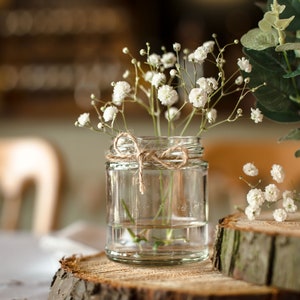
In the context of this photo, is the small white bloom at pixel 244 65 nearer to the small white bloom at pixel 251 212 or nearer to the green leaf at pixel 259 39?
the green leaf at pixel 259 39

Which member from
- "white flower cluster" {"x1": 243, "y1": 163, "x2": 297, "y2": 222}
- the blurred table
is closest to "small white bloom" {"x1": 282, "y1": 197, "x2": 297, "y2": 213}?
"white flower cluster" {"x1": 243, "y1": 163, "x2": 297, "y2": 222}

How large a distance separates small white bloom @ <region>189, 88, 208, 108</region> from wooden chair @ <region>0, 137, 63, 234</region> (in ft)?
2.98

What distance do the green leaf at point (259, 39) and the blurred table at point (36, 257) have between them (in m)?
0.36

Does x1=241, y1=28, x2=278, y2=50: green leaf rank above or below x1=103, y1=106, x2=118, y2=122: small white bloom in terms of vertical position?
above

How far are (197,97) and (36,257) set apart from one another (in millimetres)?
523

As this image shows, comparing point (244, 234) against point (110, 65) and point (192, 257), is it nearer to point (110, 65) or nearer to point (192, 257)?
point (192, 257)

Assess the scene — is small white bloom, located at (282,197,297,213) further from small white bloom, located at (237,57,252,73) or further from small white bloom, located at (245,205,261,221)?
small white bloom, located at (237,57,252,73)

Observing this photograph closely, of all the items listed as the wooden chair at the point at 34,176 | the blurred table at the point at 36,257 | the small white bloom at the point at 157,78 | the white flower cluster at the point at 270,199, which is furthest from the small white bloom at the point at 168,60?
the wooden chair at the point at 34,176

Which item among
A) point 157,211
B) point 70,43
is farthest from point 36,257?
point 70,43

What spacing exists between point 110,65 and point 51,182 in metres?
1.75

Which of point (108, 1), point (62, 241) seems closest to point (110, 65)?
point (108, 1)

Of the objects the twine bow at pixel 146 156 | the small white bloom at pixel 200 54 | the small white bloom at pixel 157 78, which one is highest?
the small white bloom at pixel 200 54

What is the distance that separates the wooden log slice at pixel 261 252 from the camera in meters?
0.57

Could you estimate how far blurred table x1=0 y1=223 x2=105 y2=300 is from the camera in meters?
0.82
